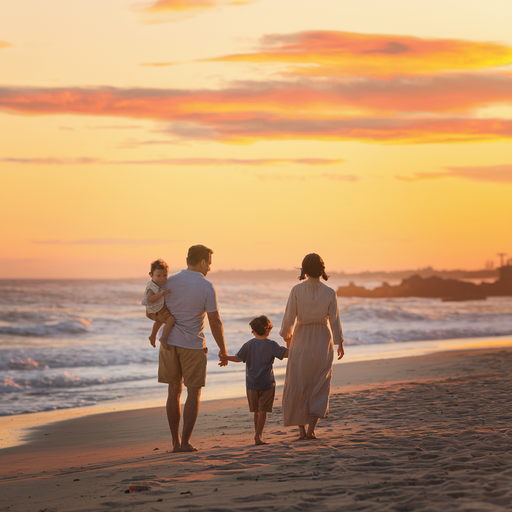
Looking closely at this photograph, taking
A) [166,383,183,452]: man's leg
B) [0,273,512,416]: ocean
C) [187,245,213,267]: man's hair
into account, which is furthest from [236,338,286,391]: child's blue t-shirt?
[0,273,512,416]: ocean

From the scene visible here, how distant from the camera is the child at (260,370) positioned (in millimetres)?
5582

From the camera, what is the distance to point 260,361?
18.5 ft

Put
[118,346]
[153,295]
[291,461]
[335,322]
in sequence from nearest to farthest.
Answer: [291,461], [153,295], [335,322], [118,346]

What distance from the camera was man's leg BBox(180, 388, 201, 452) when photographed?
18.0ft

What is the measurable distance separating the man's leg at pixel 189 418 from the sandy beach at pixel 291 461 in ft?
0.56

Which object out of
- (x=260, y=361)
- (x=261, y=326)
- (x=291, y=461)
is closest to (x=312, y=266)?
(x=261, y=326)

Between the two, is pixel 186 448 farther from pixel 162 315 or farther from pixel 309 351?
pixel 309 351

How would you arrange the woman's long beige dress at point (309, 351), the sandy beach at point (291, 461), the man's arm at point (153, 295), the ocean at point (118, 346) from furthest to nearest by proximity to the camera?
the ocean at point (118, 346) < the woman's long beige dress at point (309, 351) < the man's arm at point (153, 295) < the sandy beach at point (291, 461)

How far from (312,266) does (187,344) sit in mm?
1380

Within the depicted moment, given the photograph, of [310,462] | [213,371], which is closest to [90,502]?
[310,462]

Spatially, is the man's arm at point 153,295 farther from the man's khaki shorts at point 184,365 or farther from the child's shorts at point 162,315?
the man's khaki shorts at point 184,365

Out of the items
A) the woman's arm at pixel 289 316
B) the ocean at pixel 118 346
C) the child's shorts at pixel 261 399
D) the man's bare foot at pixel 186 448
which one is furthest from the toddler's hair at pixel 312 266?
the ocean at pixel 118 346

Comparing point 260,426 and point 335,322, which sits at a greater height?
point 335,322

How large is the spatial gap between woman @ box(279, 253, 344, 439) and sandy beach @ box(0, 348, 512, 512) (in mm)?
299
